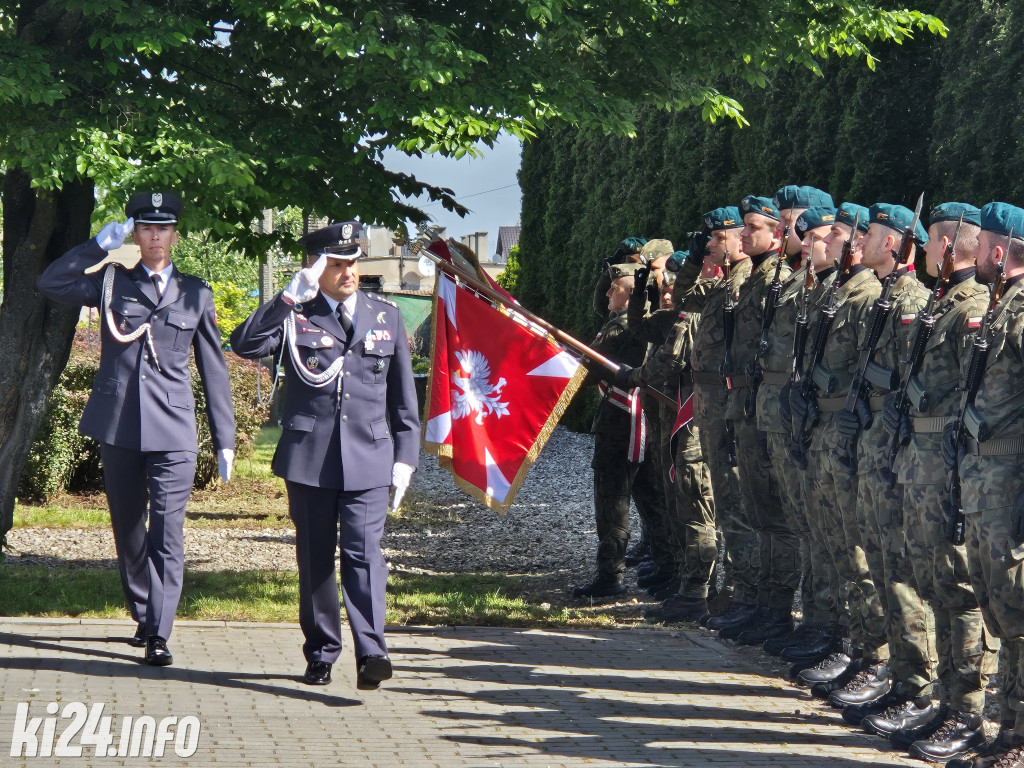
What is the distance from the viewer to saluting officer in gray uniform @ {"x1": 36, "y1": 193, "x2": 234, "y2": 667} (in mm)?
6340

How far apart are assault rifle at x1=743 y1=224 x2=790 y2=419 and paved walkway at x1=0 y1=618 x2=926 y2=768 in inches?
54.2

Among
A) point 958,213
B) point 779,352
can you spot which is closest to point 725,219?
point 779,352

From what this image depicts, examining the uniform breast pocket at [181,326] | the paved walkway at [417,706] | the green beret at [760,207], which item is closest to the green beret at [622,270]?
the green beret at [760,207]

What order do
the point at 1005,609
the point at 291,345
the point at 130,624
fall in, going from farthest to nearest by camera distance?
the point at 130,624 → the point at 291,345 → the point at 1005,609

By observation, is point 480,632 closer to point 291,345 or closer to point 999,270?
point 291,345

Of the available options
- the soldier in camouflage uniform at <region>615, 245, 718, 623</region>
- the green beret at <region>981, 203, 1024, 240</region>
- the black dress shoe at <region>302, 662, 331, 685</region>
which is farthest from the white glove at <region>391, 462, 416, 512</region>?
the green beret at <region>981, 203, 1024, 240</region>

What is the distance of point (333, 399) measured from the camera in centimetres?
595

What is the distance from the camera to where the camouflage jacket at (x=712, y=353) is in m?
7.55

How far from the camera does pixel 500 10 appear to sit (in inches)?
300

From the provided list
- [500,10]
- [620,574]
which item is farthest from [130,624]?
[500,10]

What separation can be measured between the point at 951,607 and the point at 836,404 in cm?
130

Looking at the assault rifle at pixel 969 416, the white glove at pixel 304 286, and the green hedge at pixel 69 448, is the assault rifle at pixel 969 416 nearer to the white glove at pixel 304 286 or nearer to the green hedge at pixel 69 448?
the white glove at pixel 304 286

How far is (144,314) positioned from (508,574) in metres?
4.18

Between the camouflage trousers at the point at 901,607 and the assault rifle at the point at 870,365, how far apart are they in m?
0.30
